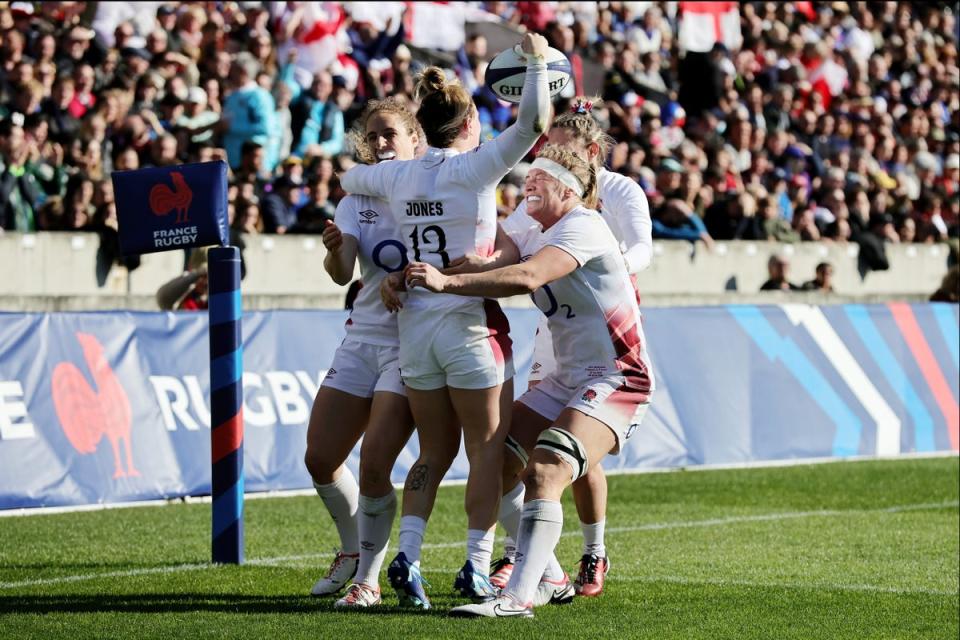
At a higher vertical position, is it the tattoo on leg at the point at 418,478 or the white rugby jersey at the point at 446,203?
the white rugby jersey at the point at 446,203

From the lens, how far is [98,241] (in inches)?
569

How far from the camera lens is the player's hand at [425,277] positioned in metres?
6.90

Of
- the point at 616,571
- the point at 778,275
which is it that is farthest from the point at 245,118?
the point at 616,571

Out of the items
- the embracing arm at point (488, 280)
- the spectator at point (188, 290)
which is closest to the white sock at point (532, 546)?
the embracing arm at point (488, 280)

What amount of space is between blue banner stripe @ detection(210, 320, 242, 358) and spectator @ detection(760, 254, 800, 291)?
397 inches

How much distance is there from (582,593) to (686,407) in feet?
23.5

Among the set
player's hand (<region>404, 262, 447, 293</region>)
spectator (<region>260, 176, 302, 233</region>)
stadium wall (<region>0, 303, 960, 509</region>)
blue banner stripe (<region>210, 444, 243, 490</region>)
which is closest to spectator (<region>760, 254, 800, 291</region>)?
stadium wall (<region>0, 303, 960, 509</region>)

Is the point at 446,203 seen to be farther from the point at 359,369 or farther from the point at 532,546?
the point at 532,546

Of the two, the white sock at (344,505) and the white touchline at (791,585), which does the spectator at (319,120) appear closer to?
the white touchline at (791,585)

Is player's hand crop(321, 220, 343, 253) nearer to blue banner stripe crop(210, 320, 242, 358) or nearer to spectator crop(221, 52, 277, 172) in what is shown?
blue banner stripe crop(210, 320, 242, 358)

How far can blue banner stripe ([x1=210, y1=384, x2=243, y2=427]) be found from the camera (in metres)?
9.05

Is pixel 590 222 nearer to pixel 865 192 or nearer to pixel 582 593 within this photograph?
pixel 582 593

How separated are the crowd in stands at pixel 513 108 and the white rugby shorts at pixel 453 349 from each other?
4787 mm

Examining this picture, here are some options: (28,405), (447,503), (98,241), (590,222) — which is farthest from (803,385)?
(590,222)
